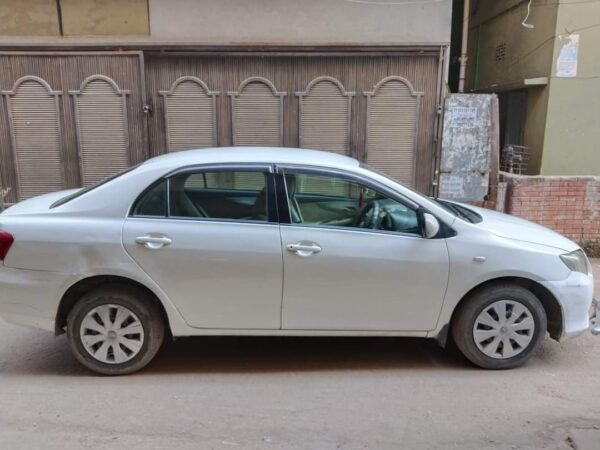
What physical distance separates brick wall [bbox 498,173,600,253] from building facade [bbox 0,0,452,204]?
1.26 m

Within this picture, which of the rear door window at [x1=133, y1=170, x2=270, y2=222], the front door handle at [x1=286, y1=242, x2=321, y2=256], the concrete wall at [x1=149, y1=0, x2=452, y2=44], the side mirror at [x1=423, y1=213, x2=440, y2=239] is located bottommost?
the front door handle at [x1=286, y1=242, x2=321, y2=256]

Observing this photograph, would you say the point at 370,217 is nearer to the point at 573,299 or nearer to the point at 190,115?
the point at 573,299

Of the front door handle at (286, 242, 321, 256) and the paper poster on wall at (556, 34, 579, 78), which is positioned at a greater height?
the paper poster on wall at (556, 34, 579, 78)

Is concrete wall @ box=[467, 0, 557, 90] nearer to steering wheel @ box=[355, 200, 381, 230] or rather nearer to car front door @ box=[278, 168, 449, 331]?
steering wheel @ box=[355, 200, 381, 230]

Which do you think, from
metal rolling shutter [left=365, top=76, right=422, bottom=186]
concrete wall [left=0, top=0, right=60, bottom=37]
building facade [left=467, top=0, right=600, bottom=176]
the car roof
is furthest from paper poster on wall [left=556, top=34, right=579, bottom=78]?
concrete wall [left=0, top=0, right=60, bottom=37]

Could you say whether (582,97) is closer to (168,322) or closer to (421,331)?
(421,331)

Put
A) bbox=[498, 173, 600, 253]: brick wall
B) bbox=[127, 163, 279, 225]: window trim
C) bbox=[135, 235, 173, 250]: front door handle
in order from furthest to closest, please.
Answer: bbox=[498, 173, 600, 253]: brick wall, bbox=[127, 163, 279, 225]: window trim, bbox=[135, 235, 173, 250]: front door handle

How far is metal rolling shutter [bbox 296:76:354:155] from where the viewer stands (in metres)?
7.28

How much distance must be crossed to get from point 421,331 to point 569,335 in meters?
1.11

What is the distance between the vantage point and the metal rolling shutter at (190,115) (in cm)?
726

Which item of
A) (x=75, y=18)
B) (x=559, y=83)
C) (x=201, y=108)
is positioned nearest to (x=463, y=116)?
(x=559, y=83)

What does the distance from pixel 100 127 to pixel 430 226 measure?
213 inches

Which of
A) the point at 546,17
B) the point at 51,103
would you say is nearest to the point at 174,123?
the point at 51,103

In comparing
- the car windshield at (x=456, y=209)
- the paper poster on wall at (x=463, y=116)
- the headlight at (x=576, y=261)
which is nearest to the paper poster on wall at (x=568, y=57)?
the paper poster on wall at (x=463, y=116)
